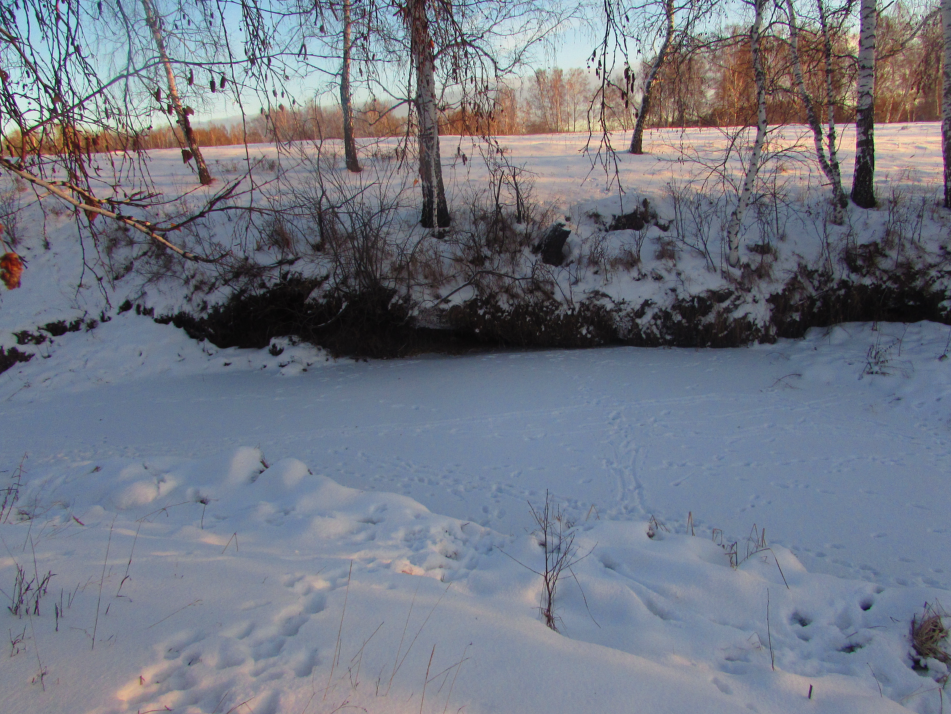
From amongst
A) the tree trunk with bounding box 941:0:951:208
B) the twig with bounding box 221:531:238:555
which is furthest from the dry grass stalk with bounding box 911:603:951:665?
the tree trunk with bounding box 941:0:951:208

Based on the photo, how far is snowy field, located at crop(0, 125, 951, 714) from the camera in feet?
6.66

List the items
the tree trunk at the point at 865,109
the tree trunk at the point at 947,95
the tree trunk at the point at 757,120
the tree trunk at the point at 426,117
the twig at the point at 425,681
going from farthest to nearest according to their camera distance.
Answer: the tree trunk at the point at 865,109 < the tree trunk at the point at 947,95 < the tree trunk at the point at 757,120 < the tree trunk at the point at 426,117 < the twig at the point at 425,681

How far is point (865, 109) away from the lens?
29.5ft

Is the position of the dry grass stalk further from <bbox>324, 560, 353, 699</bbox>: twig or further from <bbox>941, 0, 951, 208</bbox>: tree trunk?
<bbox>941, 0, 951, 208</bbox>: tree trunk

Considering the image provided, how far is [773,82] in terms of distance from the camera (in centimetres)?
777

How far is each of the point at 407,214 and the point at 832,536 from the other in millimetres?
8650

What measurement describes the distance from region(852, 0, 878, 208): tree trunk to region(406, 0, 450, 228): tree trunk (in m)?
7.23

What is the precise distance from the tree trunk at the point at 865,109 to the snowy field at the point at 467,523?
2.85 meters

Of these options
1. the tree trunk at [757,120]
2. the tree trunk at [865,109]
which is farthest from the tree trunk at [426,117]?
the tree trunk at [865,109]

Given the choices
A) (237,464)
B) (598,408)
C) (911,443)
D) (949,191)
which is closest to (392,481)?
(237,464)

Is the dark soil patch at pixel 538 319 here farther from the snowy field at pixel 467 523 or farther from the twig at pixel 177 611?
the twig at pixel 177 611

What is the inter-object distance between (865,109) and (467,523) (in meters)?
10.2

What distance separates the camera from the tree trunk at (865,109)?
8.48 metres

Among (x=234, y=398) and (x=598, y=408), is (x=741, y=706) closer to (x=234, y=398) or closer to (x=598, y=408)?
(x=598, y=408)
